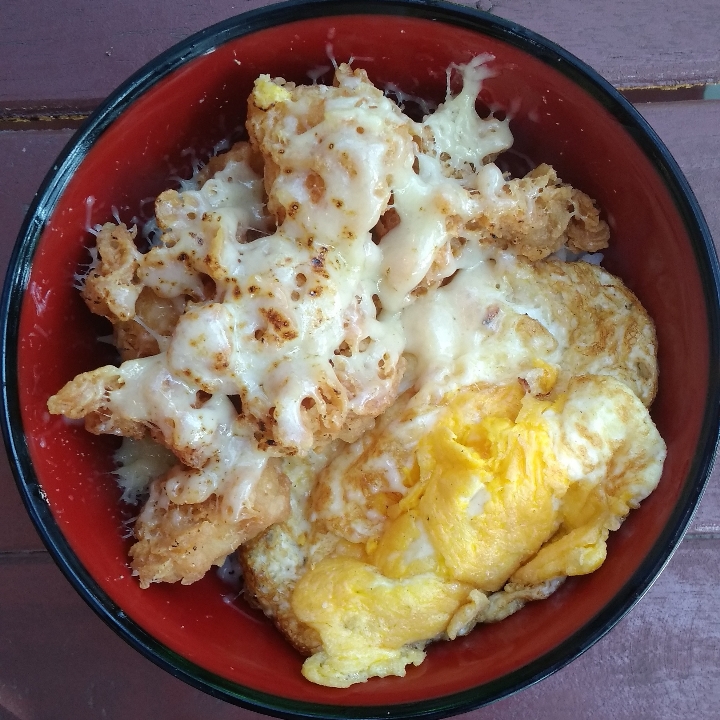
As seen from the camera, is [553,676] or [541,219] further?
[553,676]

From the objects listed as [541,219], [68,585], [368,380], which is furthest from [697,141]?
[68,585]

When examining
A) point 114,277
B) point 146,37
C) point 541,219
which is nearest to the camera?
point 114,277

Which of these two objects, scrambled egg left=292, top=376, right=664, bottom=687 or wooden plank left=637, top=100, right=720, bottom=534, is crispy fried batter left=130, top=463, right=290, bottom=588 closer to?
scrambled egg left=292, top=376, right=664, bottom=687

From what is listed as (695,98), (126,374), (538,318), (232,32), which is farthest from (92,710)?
(695,98)

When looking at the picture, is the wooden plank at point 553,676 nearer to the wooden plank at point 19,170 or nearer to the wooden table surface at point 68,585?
the wooden table surface at point 68,585

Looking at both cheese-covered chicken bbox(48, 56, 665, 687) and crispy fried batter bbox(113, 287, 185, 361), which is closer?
cheese-covered chicken bbox(48, 56, 665, 687)

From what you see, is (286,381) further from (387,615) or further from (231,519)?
(387,615)

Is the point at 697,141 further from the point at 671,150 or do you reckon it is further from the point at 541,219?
the point at 541,219

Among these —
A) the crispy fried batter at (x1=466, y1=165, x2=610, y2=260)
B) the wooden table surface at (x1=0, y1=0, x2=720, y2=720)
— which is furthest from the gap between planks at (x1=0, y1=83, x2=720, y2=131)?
the crispy fried batter at (x1=466, y1=165, x2=610, y2=260)
